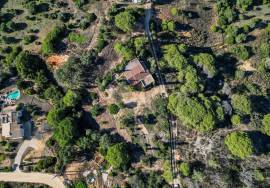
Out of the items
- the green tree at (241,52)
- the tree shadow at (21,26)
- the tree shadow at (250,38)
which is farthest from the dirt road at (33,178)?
the tree shadow at (250,38)

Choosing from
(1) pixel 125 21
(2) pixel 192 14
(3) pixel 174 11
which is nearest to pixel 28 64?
(1) pixel 125 21

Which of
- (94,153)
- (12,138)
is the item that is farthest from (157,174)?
(12,138)

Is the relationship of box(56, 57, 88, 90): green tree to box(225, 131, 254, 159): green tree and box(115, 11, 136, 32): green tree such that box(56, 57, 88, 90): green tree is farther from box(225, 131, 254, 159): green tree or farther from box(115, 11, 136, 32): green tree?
box(225, 131, 254, 159): green tree

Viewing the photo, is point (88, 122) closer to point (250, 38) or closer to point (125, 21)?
point (125, 21)

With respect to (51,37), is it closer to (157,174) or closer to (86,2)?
(86,2)

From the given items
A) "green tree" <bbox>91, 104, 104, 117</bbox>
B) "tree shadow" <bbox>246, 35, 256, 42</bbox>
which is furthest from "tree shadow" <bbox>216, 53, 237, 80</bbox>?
"green tree" <bbox>91, 104, 104, 117</bbox>

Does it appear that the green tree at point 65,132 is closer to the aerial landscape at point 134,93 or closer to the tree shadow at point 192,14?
the aerial landscape at point 134,93
